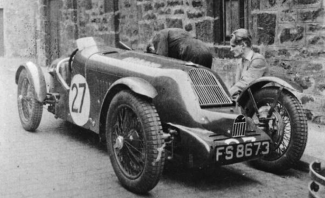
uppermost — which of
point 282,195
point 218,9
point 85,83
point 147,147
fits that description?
point 218,9

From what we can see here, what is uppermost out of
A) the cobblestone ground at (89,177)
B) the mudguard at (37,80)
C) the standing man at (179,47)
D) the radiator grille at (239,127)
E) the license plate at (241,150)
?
the standing man at (179,47)

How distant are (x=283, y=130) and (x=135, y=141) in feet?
4.63

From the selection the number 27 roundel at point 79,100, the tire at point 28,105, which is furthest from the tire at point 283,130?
the tire at point 28,105

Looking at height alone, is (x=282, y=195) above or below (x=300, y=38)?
below

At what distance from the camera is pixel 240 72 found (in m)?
5.26

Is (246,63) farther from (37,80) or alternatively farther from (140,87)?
(37,80)

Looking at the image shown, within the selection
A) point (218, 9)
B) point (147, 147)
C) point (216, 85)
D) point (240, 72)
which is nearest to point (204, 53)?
point (240, 72)

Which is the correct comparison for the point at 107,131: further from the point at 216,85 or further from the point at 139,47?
the point at 139,47

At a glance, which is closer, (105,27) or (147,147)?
(147,147)

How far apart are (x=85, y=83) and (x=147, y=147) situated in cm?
183

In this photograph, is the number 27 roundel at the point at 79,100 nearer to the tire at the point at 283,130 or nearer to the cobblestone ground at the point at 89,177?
the cobblestone ground at the point at 89,177

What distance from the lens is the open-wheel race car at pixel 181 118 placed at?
385 centimetres

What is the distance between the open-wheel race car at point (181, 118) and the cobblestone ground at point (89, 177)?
0.68 feet

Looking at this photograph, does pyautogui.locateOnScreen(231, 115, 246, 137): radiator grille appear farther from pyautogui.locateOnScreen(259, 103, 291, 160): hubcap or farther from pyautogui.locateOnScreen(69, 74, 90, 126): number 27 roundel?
pyautogui.locateOnScreen(69, 74, 90, 126): number 27 roundel
